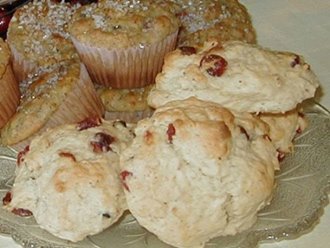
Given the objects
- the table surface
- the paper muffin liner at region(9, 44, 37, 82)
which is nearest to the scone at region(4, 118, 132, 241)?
the paper muffin liner at region(9, 44, 37, 82)

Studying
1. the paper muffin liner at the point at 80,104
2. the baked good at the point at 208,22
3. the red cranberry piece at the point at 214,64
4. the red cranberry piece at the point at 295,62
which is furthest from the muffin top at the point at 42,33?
the red cranberry piece at the point at 295,62

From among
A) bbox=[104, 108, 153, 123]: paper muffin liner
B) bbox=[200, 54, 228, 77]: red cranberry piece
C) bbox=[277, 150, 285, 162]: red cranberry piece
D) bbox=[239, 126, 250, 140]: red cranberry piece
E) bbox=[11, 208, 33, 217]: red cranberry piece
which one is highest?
bbox=[200, 54, 228, 77]: red cranberry piece

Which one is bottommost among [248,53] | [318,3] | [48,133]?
[318,3]

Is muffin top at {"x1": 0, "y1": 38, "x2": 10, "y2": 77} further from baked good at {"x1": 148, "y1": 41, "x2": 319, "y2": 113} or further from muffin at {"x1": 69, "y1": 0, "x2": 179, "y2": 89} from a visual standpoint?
baked good at {"x1": 148, "y1": 41, "x2": 319, "y2": 113}

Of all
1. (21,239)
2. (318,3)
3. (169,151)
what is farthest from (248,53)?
(318,3)

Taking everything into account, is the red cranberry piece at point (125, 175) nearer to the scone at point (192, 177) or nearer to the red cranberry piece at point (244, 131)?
the scone at point (192, 177)

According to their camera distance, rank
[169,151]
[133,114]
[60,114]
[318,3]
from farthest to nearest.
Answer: [318,3]
[133,114]
[60,114]
[169,151]

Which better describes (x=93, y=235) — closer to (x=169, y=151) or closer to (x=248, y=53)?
(x=169, y=151)
